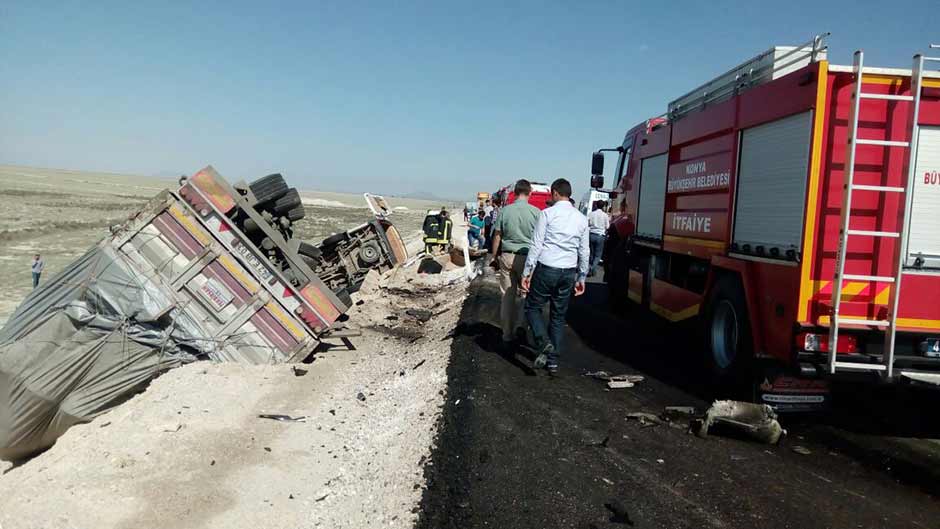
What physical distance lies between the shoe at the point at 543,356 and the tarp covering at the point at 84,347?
137 inches

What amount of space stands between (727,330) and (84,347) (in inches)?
248

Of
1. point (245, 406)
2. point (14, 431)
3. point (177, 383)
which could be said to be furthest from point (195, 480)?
point (14, 431)

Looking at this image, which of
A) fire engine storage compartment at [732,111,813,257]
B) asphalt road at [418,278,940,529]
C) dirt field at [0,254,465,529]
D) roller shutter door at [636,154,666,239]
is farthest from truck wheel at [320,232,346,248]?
fire engine storage compartment at [732,111,813,257]

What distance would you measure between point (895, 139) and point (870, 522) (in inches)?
112

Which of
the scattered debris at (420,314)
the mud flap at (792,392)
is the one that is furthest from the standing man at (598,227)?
the mud flap at (792,392)

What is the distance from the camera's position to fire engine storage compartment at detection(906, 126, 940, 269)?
4.83m

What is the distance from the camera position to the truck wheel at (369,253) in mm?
12570

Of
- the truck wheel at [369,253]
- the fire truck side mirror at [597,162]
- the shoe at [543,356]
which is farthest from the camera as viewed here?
the truck wheel at [369,253]

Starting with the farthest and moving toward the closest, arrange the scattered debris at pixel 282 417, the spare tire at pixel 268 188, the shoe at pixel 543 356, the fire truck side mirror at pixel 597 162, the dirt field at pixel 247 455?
the fire truck side mirror at pixel 597 162, the spare tire at pixel 268 188, the shoe at pixel 543 356, the scattered debris at pixel 282 417, the dirt field at pixel 247 455

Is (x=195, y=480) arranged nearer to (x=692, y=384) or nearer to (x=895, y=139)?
(x=692, y=384)

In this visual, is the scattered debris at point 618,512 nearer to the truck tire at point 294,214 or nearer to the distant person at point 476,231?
the truck tire at point 294,214

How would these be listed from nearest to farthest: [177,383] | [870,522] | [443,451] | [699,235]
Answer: [870,522]
[443,451]
[177,383]
[699,235]

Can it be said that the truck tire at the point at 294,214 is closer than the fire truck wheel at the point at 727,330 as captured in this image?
No

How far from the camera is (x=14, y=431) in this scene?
18.8 ft
